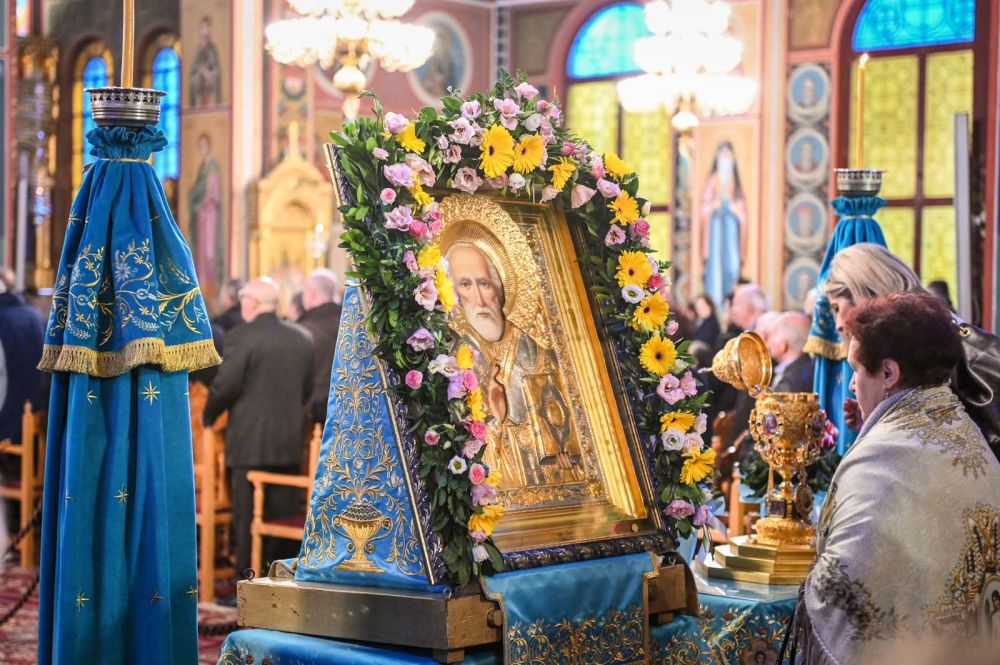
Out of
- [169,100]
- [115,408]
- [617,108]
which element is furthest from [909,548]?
[169,100]

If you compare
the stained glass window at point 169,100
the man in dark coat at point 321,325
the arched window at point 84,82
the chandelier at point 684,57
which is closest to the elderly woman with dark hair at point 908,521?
the man in dark coat at point 321,325

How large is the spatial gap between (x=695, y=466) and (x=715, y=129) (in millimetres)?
10962

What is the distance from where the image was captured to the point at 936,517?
3064 millimetres

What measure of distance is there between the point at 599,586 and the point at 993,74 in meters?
10.6

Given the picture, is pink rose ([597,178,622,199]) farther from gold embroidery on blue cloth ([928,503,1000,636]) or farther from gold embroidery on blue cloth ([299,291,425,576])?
gold embroidery on blue cloth ([928,503,1000,636])

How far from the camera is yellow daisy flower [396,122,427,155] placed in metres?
3.57

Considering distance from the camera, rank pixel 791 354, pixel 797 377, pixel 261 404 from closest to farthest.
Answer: pixel 797 377 → pixel 791 354 → pixel 261 404

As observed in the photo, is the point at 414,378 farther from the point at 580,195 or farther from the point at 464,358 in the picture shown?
the point at 580,195

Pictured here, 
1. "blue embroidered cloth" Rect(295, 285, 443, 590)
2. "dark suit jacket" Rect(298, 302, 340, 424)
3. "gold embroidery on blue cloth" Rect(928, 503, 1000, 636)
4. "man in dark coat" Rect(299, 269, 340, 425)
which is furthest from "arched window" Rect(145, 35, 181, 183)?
"gold embroidery on blue cloth" Rect(928, 503, 1000, 636)

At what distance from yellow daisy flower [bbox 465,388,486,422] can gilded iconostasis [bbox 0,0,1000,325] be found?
9.53 meters

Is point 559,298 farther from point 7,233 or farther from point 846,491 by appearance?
point 7,233

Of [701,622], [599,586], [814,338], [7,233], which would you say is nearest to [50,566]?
[599,586]

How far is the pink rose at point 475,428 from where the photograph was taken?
11.3 ft

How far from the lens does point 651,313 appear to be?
4023 millimetres
